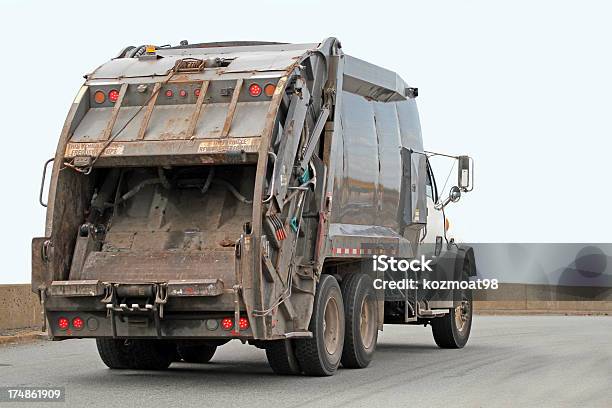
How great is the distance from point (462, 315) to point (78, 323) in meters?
8.57

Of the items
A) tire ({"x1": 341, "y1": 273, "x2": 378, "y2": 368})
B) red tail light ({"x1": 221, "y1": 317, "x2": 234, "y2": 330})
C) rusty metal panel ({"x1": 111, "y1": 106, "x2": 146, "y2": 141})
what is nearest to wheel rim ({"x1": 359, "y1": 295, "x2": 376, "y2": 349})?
tire ({"x1": 341, "y1": 273, "x2": 378, "y2": 368})

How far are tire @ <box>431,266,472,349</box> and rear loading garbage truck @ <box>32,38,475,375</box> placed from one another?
3.95 metres

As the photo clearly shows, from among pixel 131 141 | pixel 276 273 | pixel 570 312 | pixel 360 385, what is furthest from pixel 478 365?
pixel 570 312

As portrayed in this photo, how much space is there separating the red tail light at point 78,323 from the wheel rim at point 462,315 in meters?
8.28

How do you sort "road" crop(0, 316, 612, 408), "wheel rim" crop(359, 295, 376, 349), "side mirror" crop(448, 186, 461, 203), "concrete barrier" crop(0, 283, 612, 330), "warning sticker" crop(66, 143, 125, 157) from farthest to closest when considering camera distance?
"concrete barrier" crop(0, 283, 612, 330) → "side mirror" crop(448, 186, 461, 203) → "wheel rim" crop(359, 295, 376, 349) → "warning sticker" crop(66, 143, 125, 157) → "road" crop(0, 316, 612, 408)

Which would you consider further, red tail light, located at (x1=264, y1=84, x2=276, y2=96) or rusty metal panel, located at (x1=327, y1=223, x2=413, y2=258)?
rusty metal panel, located at (x1=327, y1=223, x2=413, y2=258)

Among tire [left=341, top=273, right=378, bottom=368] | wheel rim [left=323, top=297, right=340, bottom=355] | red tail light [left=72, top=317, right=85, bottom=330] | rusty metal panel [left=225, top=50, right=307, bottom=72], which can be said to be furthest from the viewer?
tire [left=341, top=273, right=378, bottom=368]

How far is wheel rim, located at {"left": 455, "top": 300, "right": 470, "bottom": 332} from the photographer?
20.0m

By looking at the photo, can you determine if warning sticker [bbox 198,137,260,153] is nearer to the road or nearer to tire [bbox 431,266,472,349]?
the road

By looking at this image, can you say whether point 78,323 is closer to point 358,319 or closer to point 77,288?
point 77,288

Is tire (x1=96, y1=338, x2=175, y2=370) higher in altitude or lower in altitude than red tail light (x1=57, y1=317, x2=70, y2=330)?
lower

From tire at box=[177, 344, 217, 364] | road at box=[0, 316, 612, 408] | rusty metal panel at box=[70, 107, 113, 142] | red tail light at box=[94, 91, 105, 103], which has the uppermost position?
red tail light at box=[94, 91, 105, 103]

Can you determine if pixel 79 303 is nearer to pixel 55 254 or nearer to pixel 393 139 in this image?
pixel 55 254

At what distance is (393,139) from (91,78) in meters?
4.74
